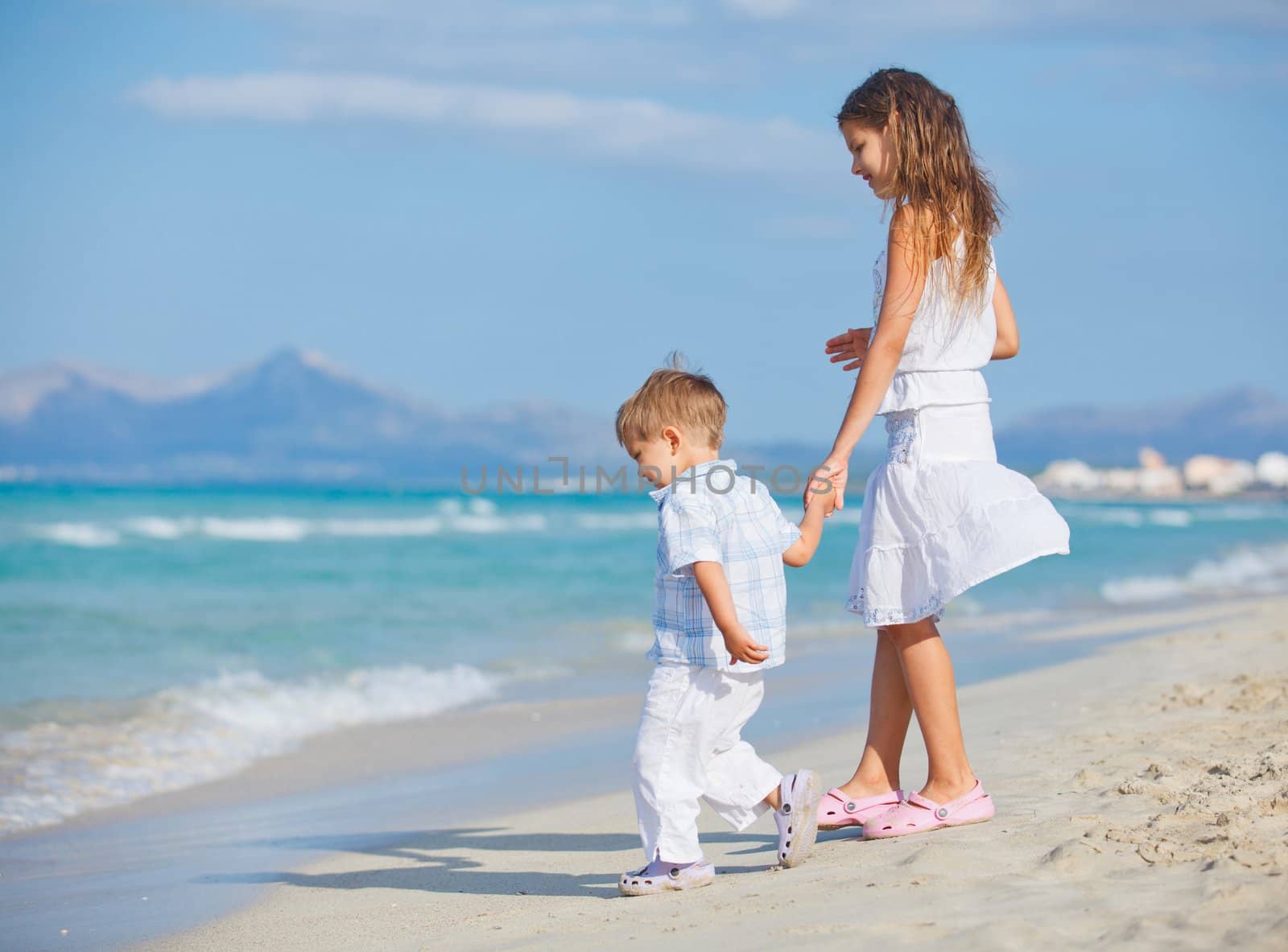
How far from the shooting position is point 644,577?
16484 millimetres

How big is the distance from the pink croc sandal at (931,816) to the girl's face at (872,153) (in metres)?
1.53

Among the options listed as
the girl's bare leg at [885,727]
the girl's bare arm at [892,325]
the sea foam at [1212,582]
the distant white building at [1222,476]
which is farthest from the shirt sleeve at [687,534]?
the distant white building at [1222,476]

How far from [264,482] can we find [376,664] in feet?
201

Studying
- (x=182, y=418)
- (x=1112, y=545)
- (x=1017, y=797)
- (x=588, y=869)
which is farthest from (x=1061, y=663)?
(x=182, y=418)

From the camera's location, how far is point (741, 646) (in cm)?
281

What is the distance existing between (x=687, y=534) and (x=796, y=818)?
2.42ft

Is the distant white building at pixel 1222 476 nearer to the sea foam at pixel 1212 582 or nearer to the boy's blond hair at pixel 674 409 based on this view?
the sea foam at pixel 1212 582

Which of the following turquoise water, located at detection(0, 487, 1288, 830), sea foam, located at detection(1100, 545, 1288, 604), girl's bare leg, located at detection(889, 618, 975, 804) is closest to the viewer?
girl's bare leg, located at detection(889, 618, 975, 804)

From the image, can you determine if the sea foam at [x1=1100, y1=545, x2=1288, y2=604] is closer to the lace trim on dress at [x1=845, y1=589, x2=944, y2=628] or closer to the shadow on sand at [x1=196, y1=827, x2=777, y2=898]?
the shadow on sand at [x1=196, y1=827, x2=777, y2=898]

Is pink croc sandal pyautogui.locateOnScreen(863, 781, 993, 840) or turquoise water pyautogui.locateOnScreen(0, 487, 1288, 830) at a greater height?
turquoise water pyautogui.locateOnScreen(0, 487, 1288, 830)

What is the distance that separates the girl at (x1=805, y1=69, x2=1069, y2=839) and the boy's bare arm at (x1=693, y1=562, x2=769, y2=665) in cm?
34

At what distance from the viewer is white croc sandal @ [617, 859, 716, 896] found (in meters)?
2.92

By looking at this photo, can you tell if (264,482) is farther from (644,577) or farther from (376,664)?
(376,664)

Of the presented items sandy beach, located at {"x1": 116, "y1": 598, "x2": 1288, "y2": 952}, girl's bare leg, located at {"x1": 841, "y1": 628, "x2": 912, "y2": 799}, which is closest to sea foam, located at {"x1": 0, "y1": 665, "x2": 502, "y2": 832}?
sandy beach, located at {"x1": 116, "y1": 598, "x2": 1288, "y2": 952}
